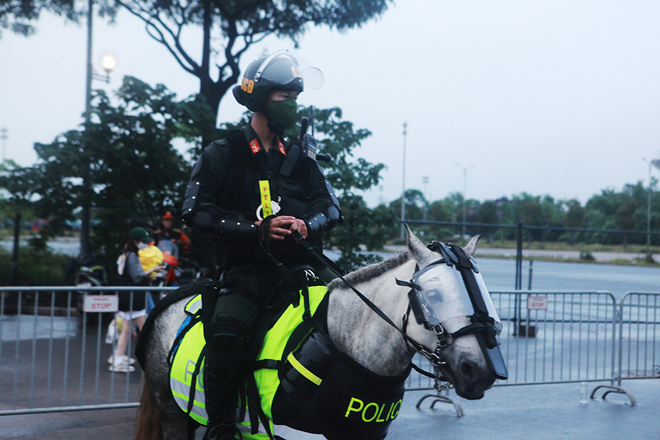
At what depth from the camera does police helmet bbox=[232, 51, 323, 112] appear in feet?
9.01

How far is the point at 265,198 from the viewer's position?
8.82ft

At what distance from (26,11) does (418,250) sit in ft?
39.9

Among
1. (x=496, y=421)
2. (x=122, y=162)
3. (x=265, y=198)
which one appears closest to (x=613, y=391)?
(x=496, y=421)

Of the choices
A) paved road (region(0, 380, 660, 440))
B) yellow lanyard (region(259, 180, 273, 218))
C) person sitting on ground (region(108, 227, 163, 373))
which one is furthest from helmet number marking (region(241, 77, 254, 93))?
person sitting on ground (region(108, 227, 163, 373))

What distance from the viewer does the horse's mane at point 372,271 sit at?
7.90 feet

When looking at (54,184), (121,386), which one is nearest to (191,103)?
(54,184)

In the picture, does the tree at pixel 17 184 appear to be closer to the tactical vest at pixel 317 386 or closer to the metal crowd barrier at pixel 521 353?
the metal crowd barrier at pixel 521 353

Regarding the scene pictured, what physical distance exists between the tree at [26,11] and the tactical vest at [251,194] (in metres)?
10.7

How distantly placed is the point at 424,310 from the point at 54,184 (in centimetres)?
867

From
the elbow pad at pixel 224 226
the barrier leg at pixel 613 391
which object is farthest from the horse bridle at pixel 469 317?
the barrier leg at pixel 613 391

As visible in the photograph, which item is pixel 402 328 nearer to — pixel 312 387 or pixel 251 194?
pixel 312 387

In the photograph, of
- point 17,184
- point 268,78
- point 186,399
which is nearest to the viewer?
point 268,78

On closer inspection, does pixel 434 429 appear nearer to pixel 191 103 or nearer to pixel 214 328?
pixel 214 328

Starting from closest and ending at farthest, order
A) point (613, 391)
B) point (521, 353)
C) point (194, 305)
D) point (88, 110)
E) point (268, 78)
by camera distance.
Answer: point (268, 78) → point (194, 305) → point (613, 391) → point (521, 353) → point (88, 110)
